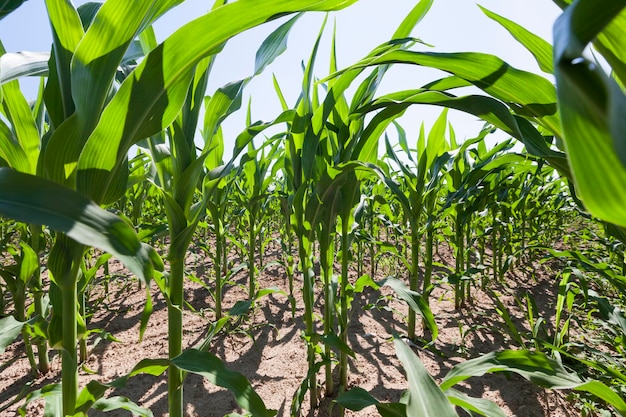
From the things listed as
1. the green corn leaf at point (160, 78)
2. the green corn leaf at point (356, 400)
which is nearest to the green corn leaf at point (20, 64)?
the green corn leaf at point (160, 78)

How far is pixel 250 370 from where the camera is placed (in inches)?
75.0

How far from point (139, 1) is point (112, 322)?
2.54 metres

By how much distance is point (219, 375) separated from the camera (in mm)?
790

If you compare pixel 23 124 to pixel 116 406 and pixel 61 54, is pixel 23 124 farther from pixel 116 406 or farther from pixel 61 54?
pixel 116 406

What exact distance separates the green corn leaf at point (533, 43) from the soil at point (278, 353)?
1.24m

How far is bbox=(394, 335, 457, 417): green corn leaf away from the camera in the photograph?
0.64m

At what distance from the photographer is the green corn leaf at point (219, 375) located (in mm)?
753

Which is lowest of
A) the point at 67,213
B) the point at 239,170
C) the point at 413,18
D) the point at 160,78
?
the point at 67,213

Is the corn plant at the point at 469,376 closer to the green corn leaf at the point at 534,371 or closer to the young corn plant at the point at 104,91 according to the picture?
the green corn leaf at the point at 534,371

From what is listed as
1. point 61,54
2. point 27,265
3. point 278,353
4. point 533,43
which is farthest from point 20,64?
point 278,353

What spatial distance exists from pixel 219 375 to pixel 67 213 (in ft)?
1.86

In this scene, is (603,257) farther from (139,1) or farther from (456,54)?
(139,1)

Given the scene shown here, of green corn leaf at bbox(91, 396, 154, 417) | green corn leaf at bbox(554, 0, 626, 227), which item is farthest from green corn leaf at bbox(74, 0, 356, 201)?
green corn leaf at bbox(91, 396, 154, 417)

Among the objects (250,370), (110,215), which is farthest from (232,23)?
(250,370)
